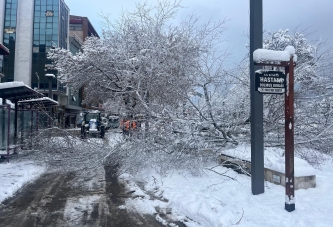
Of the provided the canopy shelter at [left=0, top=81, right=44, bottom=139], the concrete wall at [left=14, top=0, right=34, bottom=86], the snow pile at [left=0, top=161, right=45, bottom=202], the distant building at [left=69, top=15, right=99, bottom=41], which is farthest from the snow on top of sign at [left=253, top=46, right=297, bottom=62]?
the distant building at [left=69, top=15, right=99, bottom=41]

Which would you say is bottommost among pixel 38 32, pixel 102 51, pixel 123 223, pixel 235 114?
pixel 123 223

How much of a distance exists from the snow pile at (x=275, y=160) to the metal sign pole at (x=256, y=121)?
78cm

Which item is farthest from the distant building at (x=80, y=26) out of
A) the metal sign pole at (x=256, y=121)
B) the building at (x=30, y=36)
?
the metal sign pole at (x=256, y=121)

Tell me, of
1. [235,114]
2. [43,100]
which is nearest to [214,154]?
[235,114]

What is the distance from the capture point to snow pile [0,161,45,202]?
7851mm

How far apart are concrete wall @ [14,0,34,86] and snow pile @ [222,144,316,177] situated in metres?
50.2

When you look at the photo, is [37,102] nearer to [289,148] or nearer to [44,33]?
[289,148]

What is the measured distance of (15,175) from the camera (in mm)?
9688

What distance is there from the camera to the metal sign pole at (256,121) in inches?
259

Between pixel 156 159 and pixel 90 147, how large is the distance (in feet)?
7.77

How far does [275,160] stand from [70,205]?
15.4ft

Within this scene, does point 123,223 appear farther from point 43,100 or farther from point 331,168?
point 43,100

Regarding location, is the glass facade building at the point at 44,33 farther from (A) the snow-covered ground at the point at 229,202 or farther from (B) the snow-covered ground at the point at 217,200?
(A) the snow-covered ground at the point at 229,202

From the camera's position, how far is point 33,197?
24.5 ft
